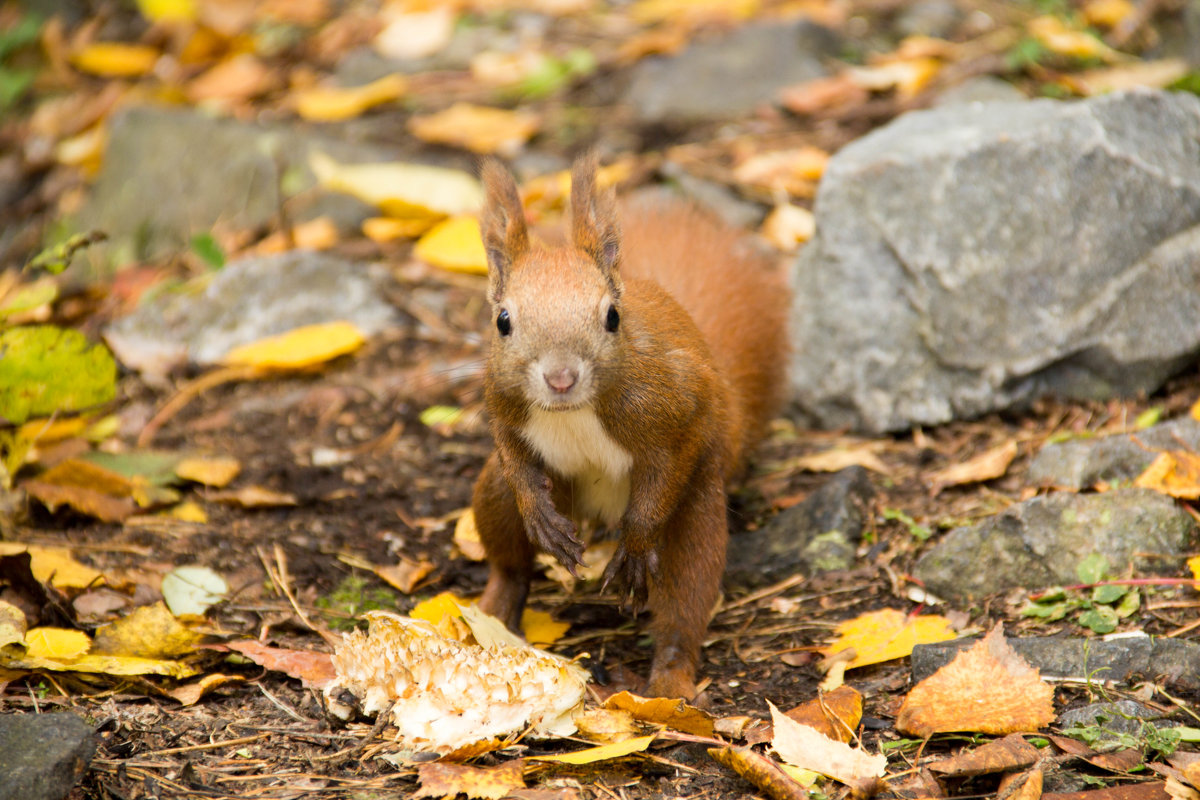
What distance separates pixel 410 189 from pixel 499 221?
6.23ft

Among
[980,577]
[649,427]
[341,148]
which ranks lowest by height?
[980,577]

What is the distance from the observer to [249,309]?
13.3 ft

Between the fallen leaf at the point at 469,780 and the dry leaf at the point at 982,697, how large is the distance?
2.43 feet

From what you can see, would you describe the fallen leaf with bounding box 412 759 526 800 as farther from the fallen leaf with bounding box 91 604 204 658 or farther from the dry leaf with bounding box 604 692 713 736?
the fallen leaf with bounding box 91 604 204 658

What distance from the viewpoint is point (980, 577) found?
2.59 meters

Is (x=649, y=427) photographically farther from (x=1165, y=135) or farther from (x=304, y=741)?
(x=1165, y=135)

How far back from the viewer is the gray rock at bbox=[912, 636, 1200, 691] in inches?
84.7

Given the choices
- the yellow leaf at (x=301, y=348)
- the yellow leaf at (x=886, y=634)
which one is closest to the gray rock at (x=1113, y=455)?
the yellow leaf at (x=886, y=634)

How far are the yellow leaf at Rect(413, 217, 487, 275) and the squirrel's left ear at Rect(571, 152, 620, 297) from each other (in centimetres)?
152

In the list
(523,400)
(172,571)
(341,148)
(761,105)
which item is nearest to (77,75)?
(341,148)

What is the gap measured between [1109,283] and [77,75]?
5.60 metres

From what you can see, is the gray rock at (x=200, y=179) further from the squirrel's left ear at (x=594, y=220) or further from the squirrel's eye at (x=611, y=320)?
the squirrel's eye at (x=611, y=320)

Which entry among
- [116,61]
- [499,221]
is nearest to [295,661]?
[499,221]

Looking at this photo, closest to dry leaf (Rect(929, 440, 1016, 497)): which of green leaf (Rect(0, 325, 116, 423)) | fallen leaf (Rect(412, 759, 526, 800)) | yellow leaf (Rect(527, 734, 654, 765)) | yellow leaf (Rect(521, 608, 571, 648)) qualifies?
yellow leaf (Rect(521, 608, 571, 648))
